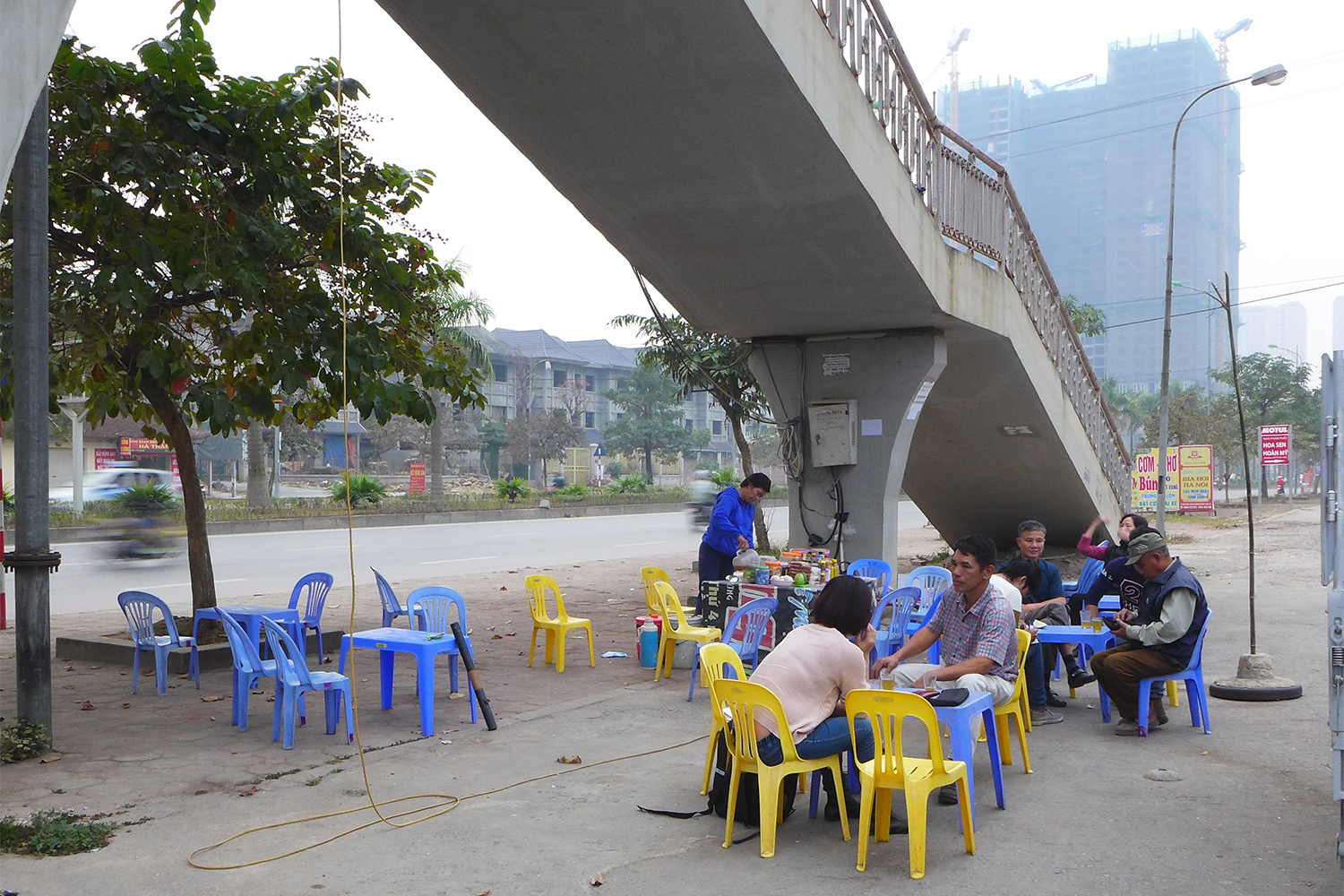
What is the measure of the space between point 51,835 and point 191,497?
5.16 m

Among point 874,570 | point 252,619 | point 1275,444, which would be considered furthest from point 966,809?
point 1275,444

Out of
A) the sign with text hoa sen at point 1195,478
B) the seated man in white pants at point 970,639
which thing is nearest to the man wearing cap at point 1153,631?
the seated man in white pants at point 970,639

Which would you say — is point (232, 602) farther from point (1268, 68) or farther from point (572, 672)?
point (1268, 68)

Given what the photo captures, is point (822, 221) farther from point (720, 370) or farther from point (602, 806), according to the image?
point (720, 370)

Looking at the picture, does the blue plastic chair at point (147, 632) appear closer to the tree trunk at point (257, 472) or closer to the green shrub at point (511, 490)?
the tree trunk at point (257, 472)

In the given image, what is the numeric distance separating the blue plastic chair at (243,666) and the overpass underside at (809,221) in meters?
4.03

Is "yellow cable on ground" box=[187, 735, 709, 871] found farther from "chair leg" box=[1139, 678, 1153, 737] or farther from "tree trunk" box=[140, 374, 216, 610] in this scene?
"tree trunk" box=[140, 374, 216, 610]

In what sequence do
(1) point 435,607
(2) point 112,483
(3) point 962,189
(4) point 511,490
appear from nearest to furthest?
1. (1) point 435,607
2. (3) point 962,189
3. (2) point 112,483
4. (4) point 511,490

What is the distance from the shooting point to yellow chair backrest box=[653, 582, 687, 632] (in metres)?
8.80

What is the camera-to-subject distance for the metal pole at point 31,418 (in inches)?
241

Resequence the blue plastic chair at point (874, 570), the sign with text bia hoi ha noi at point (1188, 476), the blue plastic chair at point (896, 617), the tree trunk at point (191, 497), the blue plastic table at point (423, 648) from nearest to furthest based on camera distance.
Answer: the blue plastic table at point (423, 648) < the blue plastic chair at point (896, 617) < the tree trunk at point (191, 497) < the blue plastic chair at point (874, 570) < the sign with text bia hoi ha noi at point (1188, 476)

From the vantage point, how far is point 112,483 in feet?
87.8

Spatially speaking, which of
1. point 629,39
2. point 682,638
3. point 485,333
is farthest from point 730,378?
point 485,333

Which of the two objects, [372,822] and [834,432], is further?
[834,432]
